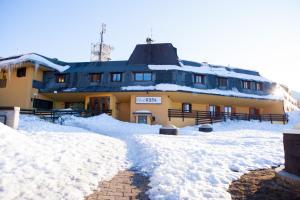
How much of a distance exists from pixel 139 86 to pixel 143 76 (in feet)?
5.03

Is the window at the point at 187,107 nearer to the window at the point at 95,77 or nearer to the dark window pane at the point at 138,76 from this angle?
the dark window pane at the point at 138,76

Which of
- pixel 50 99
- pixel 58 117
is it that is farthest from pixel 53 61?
pixel 58 117

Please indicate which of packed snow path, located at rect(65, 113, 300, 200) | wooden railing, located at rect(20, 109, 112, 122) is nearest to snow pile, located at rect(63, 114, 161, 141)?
wooden railing, located at rect(20, 109, 112, 122)

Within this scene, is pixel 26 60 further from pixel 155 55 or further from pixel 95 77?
pixel 155 55

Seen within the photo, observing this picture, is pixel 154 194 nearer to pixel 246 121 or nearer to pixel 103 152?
pixel 103 152

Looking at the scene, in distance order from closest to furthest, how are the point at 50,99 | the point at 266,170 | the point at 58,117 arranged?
1. the point at 266,170
2. the point at 58,117
3. the point at 50,99

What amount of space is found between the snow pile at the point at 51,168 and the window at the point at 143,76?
689 inches

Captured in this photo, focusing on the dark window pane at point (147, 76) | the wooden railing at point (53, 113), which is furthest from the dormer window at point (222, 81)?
the wooden railing at point (53, 113)

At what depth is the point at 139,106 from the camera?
2514 centimetres

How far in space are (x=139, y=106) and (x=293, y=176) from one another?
21136 mm

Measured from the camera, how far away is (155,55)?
28.3 meters

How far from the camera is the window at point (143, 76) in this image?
25641mm

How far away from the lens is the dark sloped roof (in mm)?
27620

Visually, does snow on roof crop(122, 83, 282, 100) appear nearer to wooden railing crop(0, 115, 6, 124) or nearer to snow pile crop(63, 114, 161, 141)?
snow pile crop(63, 114, 161, 141)
